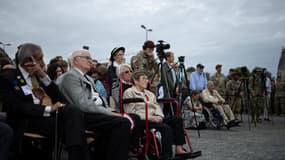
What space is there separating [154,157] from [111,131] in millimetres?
1002

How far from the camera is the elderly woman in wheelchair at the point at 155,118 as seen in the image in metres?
3.86

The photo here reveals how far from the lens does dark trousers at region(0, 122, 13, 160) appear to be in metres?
2.54

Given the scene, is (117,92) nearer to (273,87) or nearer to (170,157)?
(170,157)

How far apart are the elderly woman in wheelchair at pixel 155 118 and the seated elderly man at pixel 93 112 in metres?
0.61

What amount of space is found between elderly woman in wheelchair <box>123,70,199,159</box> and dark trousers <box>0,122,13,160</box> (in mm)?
1646

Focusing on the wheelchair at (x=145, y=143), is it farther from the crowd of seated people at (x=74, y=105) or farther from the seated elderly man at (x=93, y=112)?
the seated elderly man at (x=93, y=112)

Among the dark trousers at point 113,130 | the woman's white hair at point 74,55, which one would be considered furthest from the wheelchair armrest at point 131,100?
the woman's white hair at point 74,55

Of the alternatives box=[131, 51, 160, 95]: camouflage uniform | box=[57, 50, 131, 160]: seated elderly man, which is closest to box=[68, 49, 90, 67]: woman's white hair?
box=[57, 50, 131, 160]: seated elderly man

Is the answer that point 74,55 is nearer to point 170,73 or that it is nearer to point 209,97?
point 170,73

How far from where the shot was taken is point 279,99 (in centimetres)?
1373

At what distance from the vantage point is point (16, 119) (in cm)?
Answer: 285

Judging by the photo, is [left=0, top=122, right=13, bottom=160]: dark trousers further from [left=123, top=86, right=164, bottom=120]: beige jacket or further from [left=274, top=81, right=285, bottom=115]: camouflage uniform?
[left=274, top=81, right=285, bottom=115]: camouflage uniform

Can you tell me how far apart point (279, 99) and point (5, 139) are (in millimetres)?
13223

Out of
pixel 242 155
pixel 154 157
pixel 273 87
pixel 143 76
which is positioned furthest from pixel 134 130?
pixel 273 87
